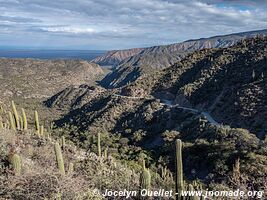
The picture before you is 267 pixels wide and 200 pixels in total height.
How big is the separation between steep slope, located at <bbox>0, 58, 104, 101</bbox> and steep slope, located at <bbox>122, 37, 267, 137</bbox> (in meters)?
57.1

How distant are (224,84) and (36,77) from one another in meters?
92.7

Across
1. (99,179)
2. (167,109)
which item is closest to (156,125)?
(167,109)

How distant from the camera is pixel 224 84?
56.1 m

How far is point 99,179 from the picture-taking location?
15.4 metres

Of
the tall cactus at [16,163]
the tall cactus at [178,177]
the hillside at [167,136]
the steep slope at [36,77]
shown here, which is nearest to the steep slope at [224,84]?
the hillside at [167,136]

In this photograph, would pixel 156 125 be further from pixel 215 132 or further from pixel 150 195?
pixel 150 195

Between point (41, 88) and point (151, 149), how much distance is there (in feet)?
293

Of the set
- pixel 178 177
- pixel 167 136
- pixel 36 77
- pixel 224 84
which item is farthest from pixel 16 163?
pixel 36 77

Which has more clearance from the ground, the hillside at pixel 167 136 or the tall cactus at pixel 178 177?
the tall cactus at pixel 178 177

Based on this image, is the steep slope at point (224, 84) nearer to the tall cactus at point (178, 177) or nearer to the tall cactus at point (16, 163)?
the tall cactus at point (178, 177)

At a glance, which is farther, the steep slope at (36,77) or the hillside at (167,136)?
the steep slope at (36,77)

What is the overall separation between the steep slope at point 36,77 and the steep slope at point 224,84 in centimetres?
5706

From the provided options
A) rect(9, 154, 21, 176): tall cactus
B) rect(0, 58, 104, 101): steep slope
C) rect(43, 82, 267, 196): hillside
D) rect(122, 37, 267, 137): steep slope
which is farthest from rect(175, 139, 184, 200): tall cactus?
rect(0, 58, 104, 101): steep slope

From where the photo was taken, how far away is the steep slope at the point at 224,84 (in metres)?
43.8
